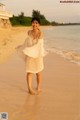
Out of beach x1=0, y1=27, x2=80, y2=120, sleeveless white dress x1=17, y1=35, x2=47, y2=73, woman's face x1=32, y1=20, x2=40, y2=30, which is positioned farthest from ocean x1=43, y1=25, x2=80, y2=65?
woman's face x1=32, y1=20, x2=40, y2=30

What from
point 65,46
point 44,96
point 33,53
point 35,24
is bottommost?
point 65,46

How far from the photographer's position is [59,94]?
5504 millimetres

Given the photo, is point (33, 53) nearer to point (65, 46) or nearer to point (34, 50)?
point (34, 50)

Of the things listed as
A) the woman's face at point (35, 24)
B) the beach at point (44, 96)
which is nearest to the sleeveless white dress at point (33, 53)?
the woman's face at point (35, 24)

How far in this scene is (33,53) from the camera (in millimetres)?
5434

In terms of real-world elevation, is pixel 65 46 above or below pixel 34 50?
below

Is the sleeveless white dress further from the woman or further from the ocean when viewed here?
the ocean

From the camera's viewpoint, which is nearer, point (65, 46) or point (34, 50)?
point (34, 50)

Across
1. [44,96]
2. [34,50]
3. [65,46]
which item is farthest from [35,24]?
[65,46]

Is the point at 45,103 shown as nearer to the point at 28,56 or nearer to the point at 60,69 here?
the point at 28,56

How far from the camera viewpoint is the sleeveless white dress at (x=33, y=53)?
213 inches

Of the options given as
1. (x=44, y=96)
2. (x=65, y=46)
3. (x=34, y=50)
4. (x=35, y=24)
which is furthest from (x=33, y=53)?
(x=65, y=46)

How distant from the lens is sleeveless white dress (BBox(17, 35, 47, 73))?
542cm

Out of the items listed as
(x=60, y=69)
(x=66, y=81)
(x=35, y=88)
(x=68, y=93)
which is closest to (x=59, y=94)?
(x=68, y=93)
